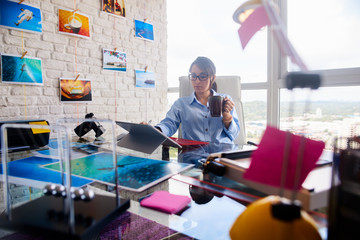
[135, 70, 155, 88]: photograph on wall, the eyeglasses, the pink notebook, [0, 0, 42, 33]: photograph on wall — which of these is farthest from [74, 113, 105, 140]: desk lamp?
[135, 70, 155, 88]: photograph on wall

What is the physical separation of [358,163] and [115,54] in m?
2.51

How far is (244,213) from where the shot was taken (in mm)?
318

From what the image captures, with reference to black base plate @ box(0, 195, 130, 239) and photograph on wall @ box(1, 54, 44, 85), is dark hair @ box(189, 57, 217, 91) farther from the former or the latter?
black base plate @ box(0, 195, 130, 239)

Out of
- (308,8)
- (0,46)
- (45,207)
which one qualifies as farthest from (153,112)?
(45,207)

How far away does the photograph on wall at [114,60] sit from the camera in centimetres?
240

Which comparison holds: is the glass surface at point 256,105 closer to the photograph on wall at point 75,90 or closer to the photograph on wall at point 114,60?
the photograph on wall at point 114,60

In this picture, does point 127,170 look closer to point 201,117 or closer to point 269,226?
point 269,226

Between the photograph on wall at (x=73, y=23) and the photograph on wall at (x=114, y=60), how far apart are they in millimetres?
258

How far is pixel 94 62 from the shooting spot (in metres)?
2.32

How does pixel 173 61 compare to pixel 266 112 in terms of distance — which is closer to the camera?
pixel 266 112

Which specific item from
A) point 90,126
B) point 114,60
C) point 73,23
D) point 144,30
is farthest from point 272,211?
point 144,30

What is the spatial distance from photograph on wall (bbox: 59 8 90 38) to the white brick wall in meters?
0.04

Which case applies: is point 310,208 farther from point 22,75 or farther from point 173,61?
point 173,61

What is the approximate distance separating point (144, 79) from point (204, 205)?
2388 millimetres
